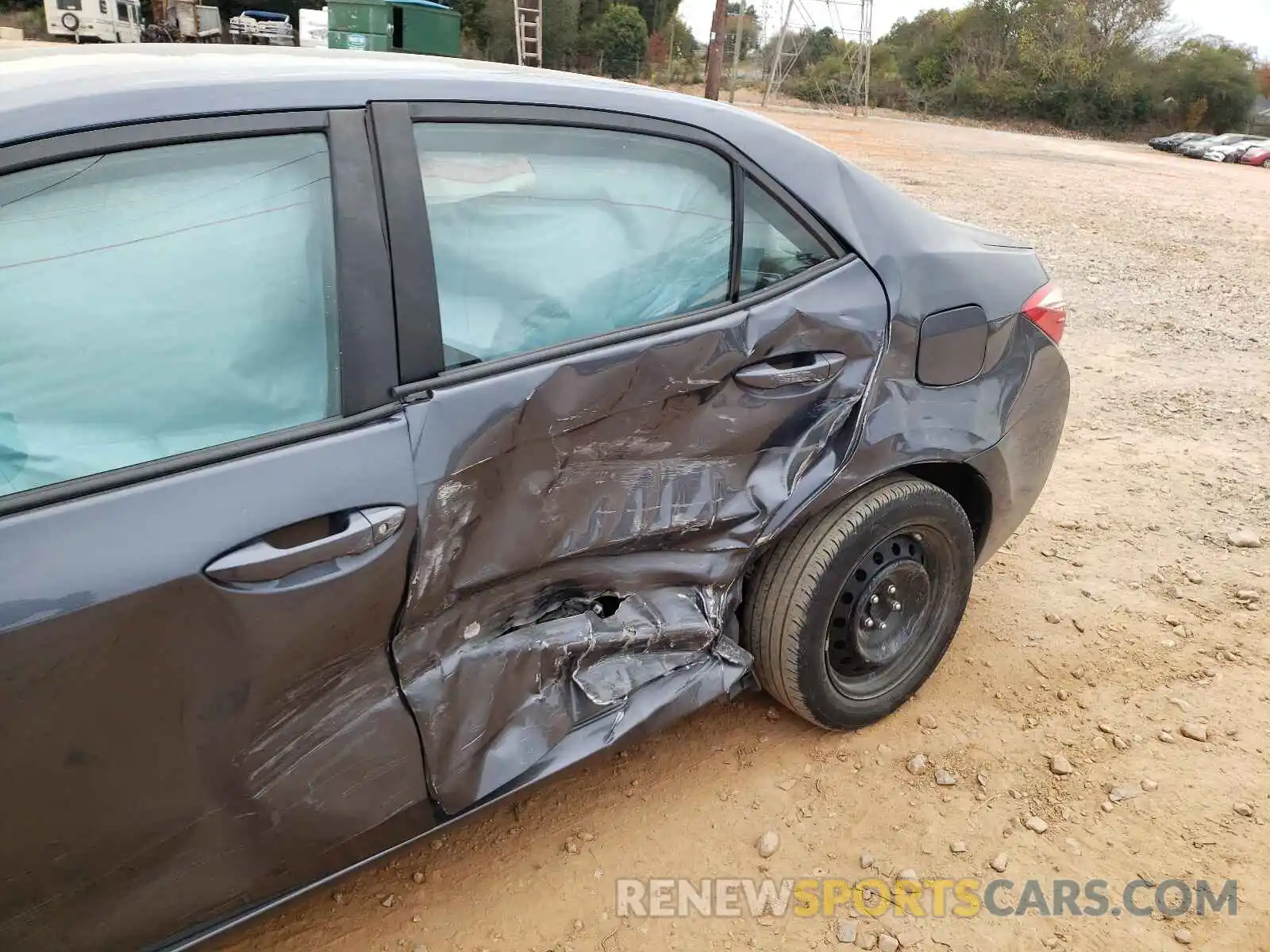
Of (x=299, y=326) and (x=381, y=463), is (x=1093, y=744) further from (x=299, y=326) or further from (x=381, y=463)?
(x=299, y=326)

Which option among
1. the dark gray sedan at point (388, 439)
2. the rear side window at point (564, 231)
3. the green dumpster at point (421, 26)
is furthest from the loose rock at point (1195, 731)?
the green dumpster at point (421, 26)

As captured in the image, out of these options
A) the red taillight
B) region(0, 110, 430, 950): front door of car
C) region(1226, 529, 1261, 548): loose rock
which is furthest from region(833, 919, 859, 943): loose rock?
region(1226, 529, 1261, 548): loose rock

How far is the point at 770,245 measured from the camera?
87.9 inches

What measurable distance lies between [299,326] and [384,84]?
48cm

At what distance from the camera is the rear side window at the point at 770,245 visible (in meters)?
2.19

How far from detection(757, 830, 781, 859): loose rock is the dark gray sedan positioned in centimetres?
39

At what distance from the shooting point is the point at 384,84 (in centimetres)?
168

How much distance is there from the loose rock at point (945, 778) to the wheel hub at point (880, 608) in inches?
12.8

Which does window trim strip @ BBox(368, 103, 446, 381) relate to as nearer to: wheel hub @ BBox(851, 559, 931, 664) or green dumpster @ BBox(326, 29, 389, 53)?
wheel hub @ BBox(851, 559, 931, 664)

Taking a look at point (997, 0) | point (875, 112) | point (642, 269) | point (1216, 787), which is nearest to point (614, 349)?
point (642, 269)

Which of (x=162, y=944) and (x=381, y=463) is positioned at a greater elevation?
(x=381, y=463)

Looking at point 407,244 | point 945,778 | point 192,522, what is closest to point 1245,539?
point 945,778

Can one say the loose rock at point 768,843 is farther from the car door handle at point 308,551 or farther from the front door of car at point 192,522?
the car door handle at point 308,551

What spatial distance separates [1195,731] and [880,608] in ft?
3.49
